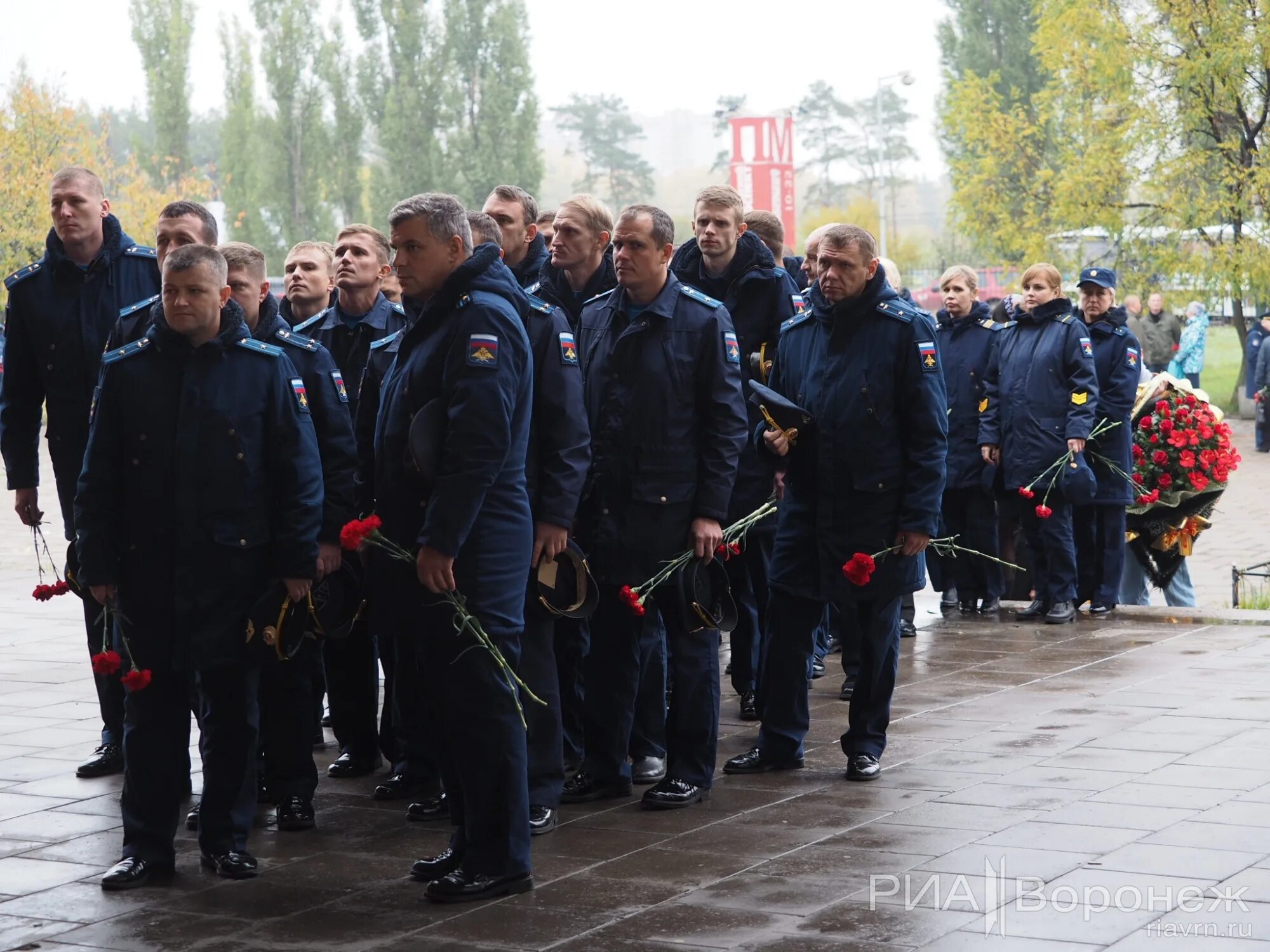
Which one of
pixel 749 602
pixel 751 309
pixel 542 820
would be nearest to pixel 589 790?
pixel 542 820

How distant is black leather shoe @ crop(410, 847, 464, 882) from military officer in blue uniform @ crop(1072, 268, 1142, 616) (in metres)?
6.04

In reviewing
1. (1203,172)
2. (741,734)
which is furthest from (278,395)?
(1203,172)

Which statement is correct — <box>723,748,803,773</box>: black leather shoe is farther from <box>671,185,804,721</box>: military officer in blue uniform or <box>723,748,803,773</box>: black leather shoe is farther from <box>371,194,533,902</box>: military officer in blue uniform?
<box>371,194,533,902</box>: military officer in blue uniform

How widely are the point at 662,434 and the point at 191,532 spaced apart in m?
1.70

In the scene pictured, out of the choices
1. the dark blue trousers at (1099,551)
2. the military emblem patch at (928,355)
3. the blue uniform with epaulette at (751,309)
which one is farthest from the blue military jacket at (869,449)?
the dark blue trousers at (1099,551)

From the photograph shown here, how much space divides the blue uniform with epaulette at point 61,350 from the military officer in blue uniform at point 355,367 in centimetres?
76

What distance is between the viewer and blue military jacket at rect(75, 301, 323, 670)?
5.17 metres

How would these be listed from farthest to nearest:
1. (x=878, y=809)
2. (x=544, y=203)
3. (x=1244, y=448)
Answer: (x=544, y=203)
(x=1244, y=448)
(x=878, y=809)

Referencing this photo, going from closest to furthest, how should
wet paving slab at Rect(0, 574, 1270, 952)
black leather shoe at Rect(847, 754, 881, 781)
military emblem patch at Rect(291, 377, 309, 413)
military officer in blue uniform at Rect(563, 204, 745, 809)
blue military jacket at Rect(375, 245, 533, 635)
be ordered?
wet paving slab at Rect(0, 574, 1270, 952) → blue military jacket at Rect(375, 245, 533, 635) → military emblem patch at Rect(291, 377, 309, 413) → military officer in blue uniform at Rect(563, 204, 745, 809) → black leather shoe at Rect(847, 754, 881, 781)

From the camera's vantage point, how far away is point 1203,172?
28891 mm

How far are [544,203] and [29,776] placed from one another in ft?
411

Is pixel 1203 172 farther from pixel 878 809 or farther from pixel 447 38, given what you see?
pixel 447 38

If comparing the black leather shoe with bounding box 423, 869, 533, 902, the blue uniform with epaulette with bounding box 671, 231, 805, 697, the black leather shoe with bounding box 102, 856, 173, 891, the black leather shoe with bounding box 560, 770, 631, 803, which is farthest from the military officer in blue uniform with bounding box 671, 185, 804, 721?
the black leather shoe with bounding box 102, 856, 173, 891

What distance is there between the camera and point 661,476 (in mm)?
6020
